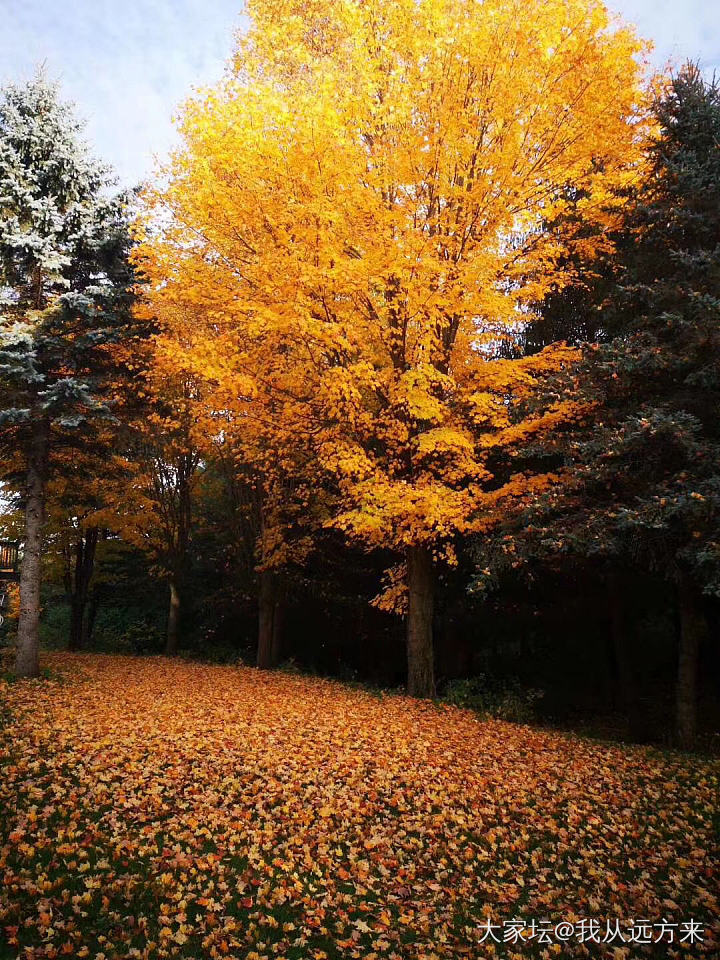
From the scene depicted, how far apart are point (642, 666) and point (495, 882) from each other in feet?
55.6

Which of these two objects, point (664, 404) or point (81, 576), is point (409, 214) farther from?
point (81, 576)

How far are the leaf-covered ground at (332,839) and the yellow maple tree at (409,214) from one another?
3906mm

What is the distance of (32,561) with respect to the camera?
40.8 ft

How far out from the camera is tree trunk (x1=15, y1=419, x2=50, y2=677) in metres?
12.3

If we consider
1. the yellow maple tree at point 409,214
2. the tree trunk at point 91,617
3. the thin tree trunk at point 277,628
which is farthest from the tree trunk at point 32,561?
the tree trunk at point 91,617

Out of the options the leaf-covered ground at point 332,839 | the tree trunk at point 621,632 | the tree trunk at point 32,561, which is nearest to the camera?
the leaf-covered ground at point 332,839

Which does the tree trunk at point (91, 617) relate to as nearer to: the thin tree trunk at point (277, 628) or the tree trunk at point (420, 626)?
the thin tree trunk at point (277, 628)

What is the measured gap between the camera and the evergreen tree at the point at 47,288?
1179 cm

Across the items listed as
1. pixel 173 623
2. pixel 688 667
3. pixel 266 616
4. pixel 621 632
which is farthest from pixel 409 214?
pixel 173 623

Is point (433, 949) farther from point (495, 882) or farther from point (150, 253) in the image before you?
point (150, 253)

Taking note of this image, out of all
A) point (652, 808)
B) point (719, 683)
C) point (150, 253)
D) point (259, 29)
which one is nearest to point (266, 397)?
point (150, 253)

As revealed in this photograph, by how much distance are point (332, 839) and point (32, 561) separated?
29.9ft

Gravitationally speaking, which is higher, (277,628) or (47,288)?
(47,288)

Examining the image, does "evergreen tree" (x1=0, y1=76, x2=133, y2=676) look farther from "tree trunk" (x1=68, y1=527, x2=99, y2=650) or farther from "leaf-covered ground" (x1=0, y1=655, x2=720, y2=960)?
"tree trunk" (x1=68, y1=527, x2=99, y2=650)
